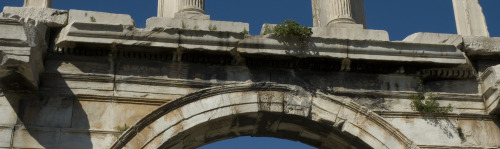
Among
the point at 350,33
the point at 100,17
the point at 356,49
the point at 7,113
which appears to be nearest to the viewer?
the point at 7,113

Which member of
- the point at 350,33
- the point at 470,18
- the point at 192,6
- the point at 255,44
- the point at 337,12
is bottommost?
the point at 255,44

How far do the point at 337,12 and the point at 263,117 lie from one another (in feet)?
5.94

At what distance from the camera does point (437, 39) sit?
9172mm

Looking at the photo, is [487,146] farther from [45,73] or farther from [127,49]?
[45,73]

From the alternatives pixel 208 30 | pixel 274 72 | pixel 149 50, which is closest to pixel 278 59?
pixel 274 72

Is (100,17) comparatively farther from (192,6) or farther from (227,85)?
(227,85)

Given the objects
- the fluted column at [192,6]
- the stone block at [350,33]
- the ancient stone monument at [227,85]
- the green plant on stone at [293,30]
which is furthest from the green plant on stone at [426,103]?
the fluted column at [192,6]

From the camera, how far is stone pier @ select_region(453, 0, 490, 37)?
988 cm

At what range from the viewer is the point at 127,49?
8.39m

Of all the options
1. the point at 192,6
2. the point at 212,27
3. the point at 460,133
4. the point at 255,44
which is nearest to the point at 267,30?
the point at 255,44

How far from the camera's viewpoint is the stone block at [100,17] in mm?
8492

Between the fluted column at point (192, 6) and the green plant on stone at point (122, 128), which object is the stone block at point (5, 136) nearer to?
the green plant on stone at point (122, 128)

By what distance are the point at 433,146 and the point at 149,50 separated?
3451mm

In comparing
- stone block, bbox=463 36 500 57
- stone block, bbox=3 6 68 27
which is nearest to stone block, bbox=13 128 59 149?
stone block, bbox=3 6 68 27
